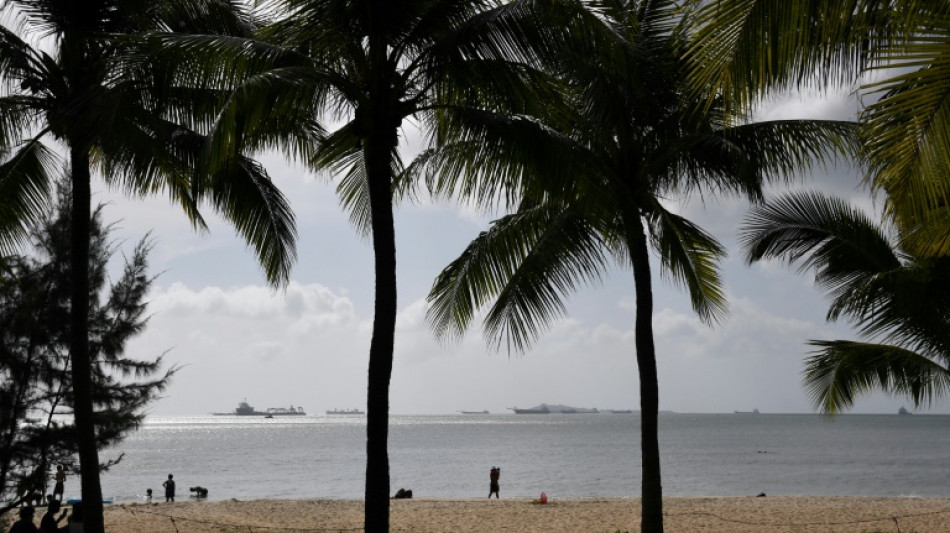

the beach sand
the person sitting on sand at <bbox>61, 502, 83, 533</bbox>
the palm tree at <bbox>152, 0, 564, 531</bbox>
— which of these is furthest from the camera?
the beach sand

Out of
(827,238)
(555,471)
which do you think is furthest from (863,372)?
(555,471)

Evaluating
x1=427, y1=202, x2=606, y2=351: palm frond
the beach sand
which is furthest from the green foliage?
→ x1=427, y1=202, x2=606, y2=351: palm frond

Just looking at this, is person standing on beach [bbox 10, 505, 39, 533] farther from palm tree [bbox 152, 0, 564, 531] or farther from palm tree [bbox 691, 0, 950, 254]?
palm tree [bbox 691, 0, 950, 254]

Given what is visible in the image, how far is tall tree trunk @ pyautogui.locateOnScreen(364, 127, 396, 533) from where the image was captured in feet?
27.6

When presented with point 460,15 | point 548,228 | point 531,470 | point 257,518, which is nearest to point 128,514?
point 257,518

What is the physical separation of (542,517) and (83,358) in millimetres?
13296

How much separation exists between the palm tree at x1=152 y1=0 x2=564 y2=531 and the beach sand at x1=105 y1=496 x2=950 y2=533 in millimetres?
10097

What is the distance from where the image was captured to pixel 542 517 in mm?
21688

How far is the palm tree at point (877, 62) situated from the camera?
13.4 feet

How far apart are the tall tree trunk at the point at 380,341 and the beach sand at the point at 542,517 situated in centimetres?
984

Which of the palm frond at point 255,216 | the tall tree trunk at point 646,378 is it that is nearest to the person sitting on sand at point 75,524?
the palm frond at point 255,216

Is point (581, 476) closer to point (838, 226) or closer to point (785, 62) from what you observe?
point (838, 226)

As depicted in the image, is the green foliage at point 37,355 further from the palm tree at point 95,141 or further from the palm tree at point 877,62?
the palm tree at point 877,62

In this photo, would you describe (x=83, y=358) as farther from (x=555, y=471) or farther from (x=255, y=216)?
(x=555, y=471)
